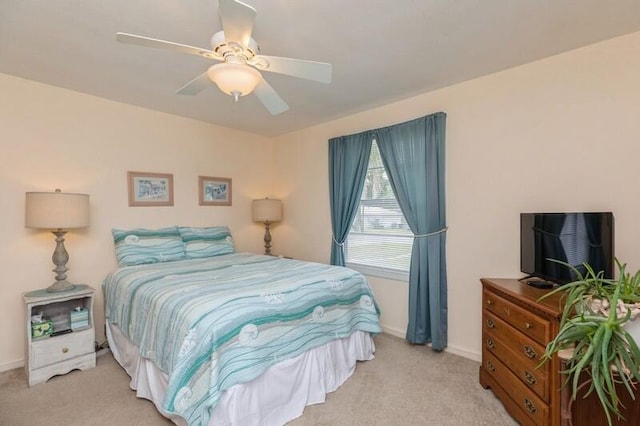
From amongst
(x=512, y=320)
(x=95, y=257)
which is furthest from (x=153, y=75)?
(x=512, y=320)

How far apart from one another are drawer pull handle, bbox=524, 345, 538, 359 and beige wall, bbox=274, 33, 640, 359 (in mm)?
857

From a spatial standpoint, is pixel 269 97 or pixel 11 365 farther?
pixel 11 365

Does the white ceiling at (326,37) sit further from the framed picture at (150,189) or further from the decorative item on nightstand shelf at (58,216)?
the decorative item on nightstand shelf at (58,216)

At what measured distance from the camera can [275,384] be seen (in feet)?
6.28

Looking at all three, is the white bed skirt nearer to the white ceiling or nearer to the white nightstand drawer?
the white nightstand drawer

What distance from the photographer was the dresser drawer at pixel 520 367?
1611 mm

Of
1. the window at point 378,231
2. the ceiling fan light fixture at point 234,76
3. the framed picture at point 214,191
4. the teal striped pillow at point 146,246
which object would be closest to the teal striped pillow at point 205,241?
the teal striped pillow at point 146,246

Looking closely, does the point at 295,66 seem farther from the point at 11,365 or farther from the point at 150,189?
the point at 11,365

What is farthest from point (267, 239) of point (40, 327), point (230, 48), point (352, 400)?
point (230, 48)

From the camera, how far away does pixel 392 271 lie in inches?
130

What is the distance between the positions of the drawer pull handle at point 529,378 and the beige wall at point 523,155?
93 centimetres

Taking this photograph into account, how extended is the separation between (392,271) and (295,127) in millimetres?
2279

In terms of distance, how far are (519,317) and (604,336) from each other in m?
0.93

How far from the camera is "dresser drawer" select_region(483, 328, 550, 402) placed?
161 cm
